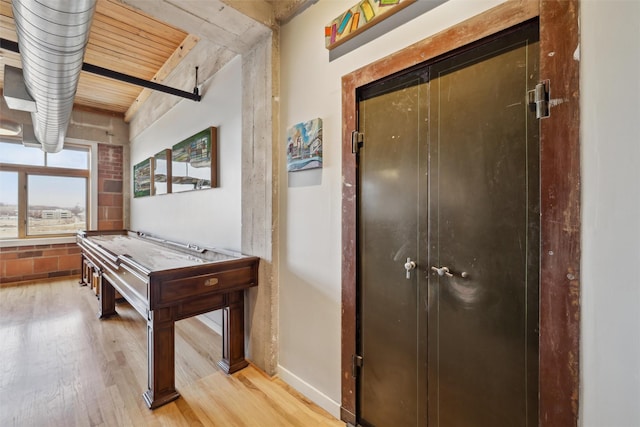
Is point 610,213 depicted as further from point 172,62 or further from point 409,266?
point 172,62

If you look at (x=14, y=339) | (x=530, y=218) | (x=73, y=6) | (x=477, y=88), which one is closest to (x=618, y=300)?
(x=530, y=218)

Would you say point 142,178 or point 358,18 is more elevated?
point 358,18

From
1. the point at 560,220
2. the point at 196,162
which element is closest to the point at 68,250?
the point at 196,162

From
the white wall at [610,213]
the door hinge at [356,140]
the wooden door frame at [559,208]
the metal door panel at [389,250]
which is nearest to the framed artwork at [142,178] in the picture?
the door hinge at [356,140]

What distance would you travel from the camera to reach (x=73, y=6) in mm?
1488

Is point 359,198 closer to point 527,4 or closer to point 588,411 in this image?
point 527,4

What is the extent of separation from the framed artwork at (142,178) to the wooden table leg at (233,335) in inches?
132

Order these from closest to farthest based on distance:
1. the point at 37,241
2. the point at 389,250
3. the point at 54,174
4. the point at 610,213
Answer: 1. the point at 610,213
2. the point at 389,250
3. the point at 37,241
4. the point at 54,174

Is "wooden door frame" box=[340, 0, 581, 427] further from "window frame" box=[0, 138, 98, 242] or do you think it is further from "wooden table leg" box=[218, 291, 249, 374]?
"window frame" box=[0, 138, 98, 242]

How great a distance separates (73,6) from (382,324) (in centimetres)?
240

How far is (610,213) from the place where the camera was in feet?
2.95

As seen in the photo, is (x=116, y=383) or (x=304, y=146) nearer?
(x=304, y=146)

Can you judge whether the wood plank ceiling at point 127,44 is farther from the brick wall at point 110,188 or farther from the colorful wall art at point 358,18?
the brick wall at point 110,188

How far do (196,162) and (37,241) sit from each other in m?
4.28
